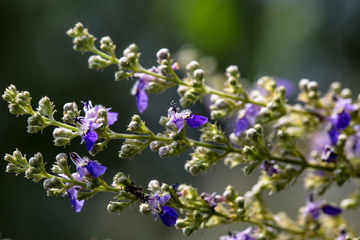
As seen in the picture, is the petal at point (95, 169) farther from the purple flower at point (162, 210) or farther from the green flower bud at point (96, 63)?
the green flower bud at point (96, 63)

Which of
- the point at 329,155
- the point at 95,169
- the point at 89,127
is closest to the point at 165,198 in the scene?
the point at 95,169

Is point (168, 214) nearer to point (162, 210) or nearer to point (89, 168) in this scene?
point (162, 210)

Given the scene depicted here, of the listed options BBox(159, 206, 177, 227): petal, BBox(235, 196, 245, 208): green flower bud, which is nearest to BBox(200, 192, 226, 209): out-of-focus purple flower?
BBox(235, 196, 245, 208): green flower bud

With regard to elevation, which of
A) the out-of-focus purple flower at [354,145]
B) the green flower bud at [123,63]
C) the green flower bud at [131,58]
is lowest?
the green flower bud at [123,63]

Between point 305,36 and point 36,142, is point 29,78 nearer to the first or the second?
point 36,142

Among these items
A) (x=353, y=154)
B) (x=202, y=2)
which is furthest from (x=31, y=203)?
(x=353, y=154)

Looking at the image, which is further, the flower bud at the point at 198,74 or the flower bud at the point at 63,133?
the flower bud at the point at 198,74

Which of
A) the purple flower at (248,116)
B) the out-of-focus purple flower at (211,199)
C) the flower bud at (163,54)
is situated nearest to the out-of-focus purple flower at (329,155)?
the purple flower at (248,116)
